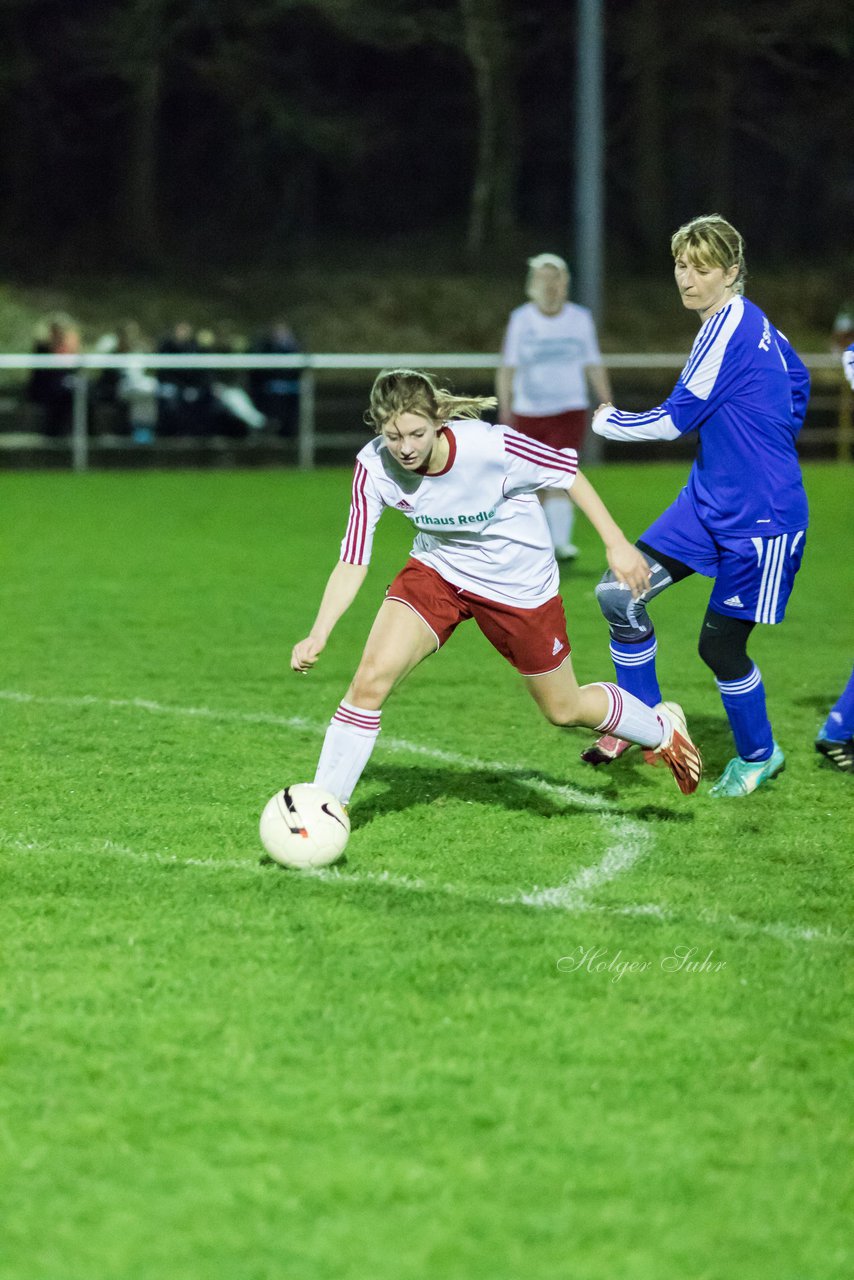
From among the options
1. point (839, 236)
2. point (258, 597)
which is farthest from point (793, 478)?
point (839, 236)

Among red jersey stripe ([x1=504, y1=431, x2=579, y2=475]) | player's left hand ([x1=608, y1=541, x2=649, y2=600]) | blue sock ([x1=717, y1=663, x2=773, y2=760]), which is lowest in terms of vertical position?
blue sock ([x1=717, y1=663, x2=773, y2=760])

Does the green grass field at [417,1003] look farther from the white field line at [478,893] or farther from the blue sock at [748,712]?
the blue sock at [748,712]

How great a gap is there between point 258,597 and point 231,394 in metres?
10.7

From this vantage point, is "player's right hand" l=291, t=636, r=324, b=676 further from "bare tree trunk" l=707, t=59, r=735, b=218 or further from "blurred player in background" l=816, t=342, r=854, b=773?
"bare tree trunk" l=707, t=59, r=735, b=218

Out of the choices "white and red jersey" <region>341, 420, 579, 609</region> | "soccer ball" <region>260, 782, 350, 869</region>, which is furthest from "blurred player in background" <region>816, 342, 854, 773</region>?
"soccer ball" <region>260, 782, 350, 869</region>

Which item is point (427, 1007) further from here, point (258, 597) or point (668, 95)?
point (668, 95)

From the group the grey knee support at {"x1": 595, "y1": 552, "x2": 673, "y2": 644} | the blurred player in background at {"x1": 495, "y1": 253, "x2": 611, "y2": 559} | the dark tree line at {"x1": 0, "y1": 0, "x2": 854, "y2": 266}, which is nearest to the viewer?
the grey knee support at {"x1": 595, "y1": 552, "x2": 673, "y2": 644}

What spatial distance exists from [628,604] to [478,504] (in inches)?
41.9

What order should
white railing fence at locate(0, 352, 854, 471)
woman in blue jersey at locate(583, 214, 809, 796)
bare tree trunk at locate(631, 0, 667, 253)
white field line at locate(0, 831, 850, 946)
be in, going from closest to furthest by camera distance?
white field line at locate(0, 831, 850, 946)
woman in blue jersey at locate(583, 214, 809, 796)
white railing fence at locate(0, 352, 854, 471)
bare tree trunk at locate(631, 0, 667, 253)

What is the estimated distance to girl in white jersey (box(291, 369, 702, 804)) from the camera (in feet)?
16.3

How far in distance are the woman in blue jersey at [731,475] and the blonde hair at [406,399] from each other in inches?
34.9

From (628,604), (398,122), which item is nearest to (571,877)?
(628,604)

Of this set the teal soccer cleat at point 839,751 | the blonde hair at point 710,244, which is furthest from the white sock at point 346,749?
the teal soccer cleat at point 839,751

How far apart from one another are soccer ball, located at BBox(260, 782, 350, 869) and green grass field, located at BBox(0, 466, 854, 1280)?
0.06 meters
